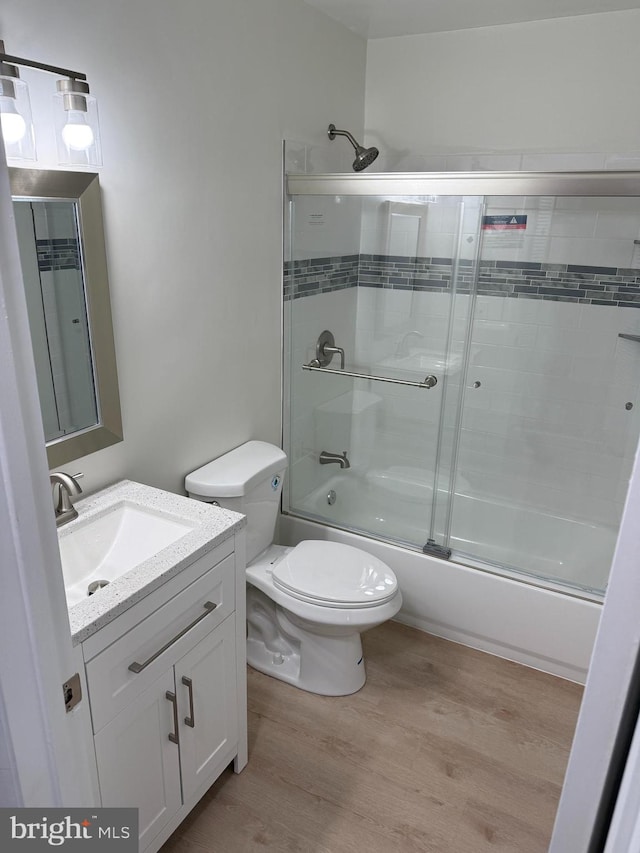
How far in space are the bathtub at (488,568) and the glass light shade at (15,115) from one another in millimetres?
1885

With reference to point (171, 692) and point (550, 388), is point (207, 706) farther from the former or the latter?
point (550, 388)

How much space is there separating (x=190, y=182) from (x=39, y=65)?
65 centimetres

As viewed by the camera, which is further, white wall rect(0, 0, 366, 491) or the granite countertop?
white wall rect(0, 0, 366, 491)

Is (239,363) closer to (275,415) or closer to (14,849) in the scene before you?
(275,415)

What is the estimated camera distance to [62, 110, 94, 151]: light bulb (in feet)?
4.93

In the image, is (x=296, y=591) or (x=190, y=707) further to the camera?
(x=296, y=591)

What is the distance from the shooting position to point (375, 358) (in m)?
2.96

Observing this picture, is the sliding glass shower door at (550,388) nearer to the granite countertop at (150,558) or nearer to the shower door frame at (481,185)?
the shower door frame at (481,185)

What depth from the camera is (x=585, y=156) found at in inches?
102

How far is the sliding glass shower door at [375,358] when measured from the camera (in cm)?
266

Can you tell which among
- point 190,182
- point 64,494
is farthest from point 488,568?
point 190,182

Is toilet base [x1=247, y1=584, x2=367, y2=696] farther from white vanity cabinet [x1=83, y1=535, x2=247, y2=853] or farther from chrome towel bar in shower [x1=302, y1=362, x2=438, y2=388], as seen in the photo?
chrome towel bar in shower [x1=302, y1=362, x2=438, y2=388]

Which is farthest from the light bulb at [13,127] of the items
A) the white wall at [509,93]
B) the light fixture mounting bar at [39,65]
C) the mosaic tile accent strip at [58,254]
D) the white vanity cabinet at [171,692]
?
the white wall at [509,93]
